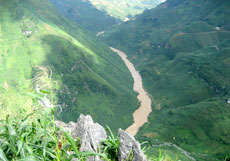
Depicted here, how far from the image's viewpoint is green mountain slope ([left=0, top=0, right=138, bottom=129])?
401 ft

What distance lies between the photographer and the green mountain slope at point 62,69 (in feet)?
401

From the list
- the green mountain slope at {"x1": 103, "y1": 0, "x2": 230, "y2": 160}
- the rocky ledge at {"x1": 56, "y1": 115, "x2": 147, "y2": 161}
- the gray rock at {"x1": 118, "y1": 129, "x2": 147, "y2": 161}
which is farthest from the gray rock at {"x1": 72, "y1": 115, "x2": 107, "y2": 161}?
the green mountain slope at {"x1": 103, "y1": 0, "x2": 230, "y2": 160}

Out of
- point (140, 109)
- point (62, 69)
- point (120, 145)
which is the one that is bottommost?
point (140, 109)

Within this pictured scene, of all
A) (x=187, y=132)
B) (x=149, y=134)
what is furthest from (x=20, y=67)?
(x=187, y=132)

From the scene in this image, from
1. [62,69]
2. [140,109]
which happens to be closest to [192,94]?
[140,109]

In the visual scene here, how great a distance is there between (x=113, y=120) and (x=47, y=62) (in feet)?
183

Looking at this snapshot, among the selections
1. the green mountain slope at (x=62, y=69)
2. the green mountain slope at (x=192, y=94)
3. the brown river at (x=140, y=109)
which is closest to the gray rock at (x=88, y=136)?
the green mountain slope at (x=192, y=94)

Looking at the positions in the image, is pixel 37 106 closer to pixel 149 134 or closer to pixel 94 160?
pixel 94 160

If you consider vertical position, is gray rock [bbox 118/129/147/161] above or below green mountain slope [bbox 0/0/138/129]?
above

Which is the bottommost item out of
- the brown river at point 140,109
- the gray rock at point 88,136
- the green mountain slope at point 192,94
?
the brown river at point 140,109

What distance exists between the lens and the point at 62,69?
443 ft

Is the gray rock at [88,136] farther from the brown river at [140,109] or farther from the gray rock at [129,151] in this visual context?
the brown river at [140,109]

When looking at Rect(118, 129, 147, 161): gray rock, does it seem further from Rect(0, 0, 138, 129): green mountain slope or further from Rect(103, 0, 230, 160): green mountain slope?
Rect(0, 0, 138, 129): green mountain slope

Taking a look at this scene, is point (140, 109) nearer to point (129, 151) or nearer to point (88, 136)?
point (88, 136)
